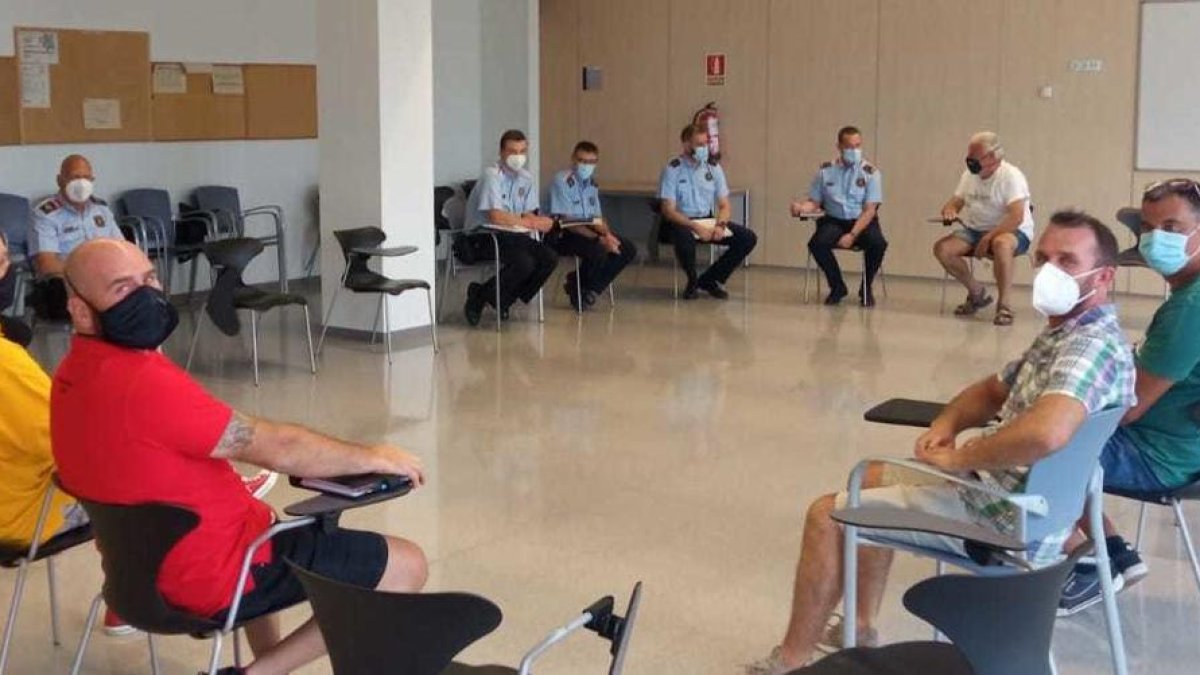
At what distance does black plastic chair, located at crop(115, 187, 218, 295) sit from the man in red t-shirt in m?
6.36

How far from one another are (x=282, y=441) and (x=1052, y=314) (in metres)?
1.86

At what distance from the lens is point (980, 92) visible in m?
11.1

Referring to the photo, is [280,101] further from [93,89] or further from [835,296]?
[835,296]

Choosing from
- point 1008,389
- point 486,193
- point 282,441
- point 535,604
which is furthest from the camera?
point 486,193

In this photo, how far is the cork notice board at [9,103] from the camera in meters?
8.65

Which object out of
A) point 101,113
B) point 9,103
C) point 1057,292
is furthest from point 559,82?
point 1057,292

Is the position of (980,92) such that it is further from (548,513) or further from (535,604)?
(535,604)

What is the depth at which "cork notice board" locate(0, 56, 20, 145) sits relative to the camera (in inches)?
340

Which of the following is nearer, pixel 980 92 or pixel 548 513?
pixel 548 513

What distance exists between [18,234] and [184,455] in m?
6.19

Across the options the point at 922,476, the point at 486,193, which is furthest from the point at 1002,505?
the point at 486,193

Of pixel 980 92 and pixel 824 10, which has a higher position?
pixel 824 10

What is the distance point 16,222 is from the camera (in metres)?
8.43

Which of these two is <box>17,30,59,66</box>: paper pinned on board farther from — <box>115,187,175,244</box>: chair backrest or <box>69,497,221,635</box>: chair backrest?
<box>69,497,221,635</box>: chair backrest
